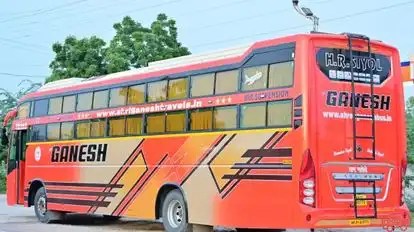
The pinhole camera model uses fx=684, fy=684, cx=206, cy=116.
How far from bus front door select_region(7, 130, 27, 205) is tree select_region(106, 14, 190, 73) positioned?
10.7 meters

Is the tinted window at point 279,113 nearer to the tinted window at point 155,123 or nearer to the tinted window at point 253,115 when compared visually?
the tinted window at point 253,115

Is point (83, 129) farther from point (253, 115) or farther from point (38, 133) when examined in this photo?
point (253, 115)

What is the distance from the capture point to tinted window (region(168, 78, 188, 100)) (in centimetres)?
1378

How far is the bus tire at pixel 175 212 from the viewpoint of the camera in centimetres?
1330

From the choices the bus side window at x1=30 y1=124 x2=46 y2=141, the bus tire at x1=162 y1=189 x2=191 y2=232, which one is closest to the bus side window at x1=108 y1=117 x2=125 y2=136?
the bus tire at x1=162 y1=189 x2=191 y2=232

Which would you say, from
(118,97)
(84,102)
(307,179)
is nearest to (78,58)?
(84,102)

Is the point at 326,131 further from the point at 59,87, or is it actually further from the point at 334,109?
the point at 59,87

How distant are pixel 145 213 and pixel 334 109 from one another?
5.03 meters

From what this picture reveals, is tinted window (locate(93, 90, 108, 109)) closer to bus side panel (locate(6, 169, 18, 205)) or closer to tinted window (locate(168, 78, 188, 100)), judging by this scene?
tinted window (locate(168, 78, 188, 100))

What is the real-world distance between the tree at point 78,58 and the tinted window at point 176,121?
17.1 meters

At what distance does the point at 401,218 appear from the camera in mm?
11703

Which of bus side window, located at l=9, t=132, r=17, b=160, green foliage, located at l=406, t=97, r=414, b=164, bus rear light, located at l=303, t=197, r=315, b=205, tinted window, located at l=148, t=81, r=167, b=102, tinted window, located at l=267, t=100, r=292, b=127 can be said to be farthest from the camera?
green foliage, located at l=406, t=97, r=414, b=164

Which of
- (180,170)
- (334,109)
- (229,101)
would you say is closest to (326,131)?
(334,109)

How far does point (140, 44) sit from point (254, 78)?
748 inches
